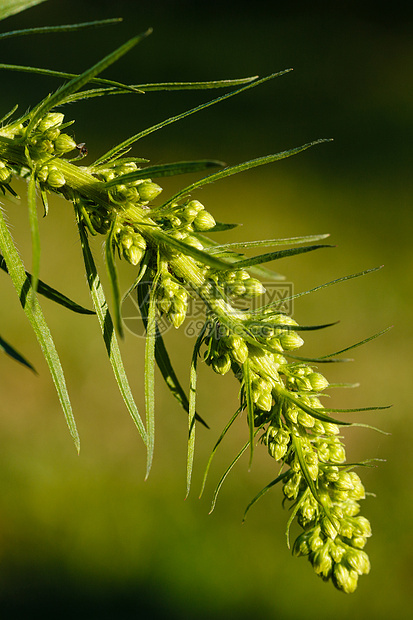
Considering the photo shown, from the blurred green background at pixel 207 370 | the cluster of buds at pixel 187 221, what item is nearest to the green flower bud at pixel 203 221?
the cluster of buds at pixel 187 221

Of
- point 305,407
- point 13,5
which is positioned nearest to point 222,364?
point 305,407

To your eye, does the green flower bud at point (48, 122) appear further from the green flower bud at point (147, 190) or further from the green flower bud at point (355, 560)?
the green flower bud at point (355, 560)

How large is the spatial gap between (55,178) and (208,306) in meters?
0.25

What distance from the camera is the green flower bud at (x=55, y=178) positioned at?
69 centimetres

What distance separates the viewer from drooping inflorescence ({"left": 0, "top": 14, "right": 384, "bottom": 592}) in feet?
2.31

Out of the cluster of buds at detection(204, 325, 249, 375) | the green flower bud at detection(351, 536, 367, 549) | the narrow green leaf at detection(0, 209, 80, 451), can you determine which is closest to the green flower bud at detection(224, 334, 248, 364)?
the cluster of buds at detection(204, 325, 249, 375)

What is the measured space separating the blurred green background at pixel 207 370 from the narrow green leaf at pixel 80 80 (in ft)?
6.11

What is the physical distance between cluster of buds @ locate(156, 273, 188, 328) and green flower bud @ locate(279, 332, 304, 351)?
134 mm

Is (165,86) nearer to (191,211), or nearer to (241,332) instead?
(191,211)

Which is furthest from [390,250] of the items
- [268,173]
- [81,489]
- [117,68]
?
[117,68]

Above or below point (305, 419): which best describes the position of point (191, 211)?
above

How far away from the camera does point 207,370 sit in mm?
3428

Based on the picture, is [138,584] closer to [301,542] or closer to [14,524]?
[14,524]

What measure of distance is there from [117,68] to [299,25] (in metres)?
2.00
